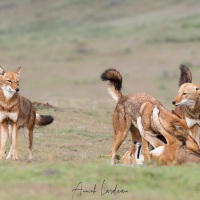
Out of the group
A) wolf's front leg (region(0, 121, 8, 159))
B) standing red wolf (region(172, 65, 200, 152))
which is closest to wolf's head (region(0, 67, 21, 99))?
wolf's front leg (region(0, 121, 8, 159))

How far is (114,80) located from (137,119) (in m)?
1.04

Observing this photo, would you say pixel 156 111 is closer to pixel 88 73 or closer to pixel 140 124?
pixel 140 124

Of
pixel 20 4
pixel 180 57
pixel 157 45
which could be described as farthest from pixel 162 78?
pixel 20 4

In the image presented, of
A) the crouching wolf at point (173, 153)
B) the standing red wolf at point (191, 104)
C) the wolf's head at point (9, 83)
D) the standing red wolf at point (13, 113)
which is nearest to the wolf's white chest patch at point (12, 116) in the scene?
the standing red wolf at point (13, 113)

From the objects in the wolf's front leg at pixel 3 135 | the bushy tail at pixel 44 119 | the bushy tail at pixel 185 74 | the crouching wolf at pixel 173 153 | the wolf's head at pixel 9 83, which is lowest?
the crouching wolf at pixel 173 153

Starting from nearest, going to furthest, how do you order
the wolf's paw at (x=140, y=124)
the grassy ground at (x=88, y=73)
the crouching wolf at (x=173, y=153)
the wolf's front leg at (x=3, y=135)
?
the grassy ground at (x=88, y=73) → the crouching wolf at (x=173, y=153) → the wolf's paw at (x=140, y=124) → the wolf's front leg at (x=3, y=135)

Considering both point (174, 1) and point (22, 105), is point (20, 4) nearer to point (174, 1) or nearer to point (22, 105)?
point (174, 1)

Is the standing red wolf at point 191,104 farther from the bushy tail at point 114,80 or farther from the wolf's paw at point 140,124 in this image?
the wolf's paw at point 140,124

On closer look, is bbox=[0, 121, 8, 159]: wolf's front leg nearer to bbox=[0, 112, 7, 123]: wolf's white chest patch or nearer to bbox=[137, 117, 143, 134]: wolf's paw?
bbox=[0, 112, 7, 123]: wolf's white chest patch

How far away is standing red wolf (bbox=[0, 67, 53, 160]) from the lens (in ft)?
40.3

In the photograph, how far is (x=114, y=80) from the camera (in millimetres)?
11797

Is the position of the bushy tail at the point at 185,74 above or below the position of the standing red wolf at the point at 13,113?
above

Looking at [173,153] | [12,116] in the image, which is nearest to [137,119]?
[173,153]

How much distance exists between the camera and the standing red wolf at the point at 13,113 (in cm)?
1230
